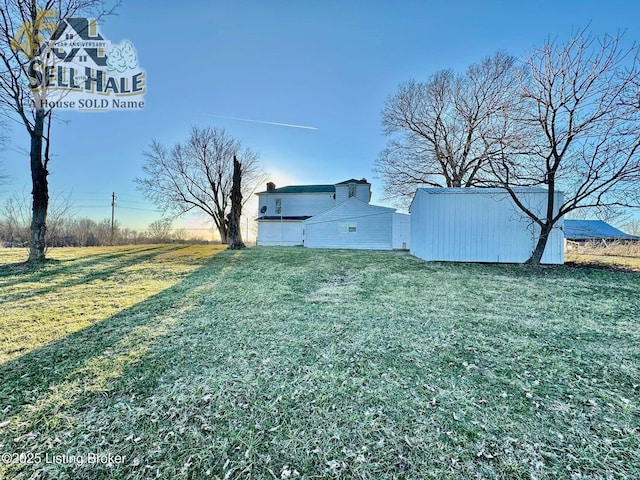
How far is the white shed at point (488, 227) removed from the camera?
28.5 feet

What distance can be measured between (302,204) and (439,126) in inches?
425

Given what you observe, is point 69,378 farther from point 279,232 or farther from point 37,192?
point 279,232

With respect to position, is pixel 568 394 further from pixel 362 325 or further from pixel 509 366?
pixel 362 325

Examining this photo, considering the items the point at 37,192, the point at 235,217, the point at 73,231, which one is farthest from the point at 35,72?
the point at 73,231

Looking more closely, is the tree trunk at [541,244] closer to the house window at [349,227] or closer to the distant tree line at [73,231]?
the house window at [349,227]

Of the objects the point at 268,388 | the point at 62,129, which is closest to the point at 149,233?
the point at 62,129

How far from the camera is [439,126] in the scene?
52.0 ft

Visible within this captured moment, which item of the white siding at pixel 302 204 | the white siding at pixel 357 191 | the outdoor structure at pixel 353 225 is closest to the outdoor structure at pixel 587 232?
the outdoor structure at pixel 353 225

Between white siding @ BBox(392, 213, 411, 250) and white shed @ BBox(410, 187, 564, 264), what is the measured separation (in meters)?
7.70

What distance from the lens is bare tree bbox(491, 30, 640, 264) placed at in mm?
6664

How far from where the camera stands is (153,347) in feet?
9.71

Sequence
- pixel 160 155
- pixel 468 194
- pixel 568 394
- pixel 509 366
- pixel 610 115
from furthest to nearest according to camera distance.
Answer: pixel 160 155 → pixel 468 194 → pixel 610 115 → pixel 509 366 → pixel 568 394

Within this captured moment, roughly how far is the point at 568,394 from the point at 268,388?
2456mm

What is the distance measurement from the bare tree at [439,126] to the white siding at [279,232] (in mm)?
7258
